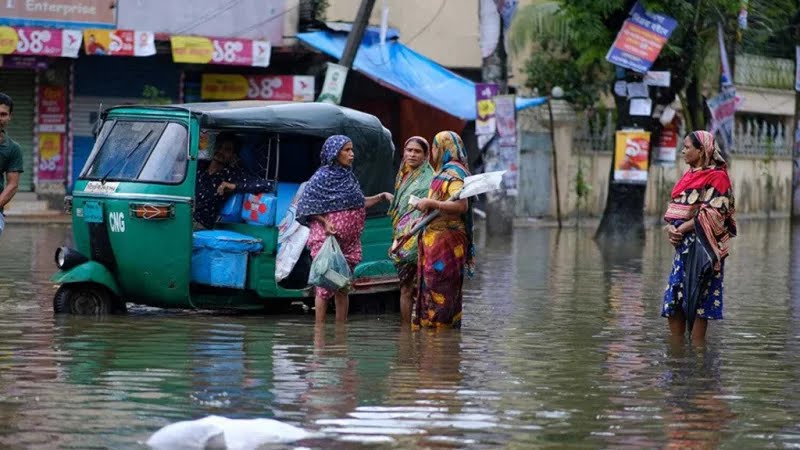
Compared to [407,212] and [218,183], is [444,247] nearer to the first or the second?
[407,212]

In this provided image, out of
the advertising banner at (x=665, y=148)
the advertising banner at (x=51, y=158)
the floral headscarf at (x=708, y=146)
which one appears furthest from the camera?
the advertising banner at (x=51, y=158)

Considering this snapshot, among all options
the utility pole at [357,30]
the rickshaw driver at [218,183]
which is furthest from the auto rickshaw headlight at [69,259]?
the utility pole at [357,30]

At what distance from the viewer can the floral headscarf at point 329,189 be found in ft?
39.7

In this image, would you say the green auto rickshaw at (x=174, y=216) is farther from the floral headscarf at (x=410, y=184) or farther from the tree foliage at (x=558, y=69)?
the tree foliage at (x=558, y=69)

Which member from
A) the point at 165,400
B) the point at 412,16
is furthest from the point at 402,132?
the point at 165,400

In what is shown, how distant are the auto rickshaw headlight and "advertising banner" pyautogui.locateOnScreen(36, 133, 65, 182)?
16904 mm

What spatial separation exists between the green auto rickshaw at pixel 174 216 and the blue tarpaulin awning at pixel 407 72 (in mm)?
16260

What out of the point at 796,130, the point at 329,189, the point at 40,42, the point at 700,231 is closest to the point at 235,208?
the point at 329,189

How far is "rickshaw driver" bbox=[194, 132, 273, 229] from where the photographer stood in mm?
12773

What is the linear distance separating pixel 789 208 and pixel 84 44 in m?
22.7

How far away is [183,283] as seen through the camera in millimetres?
12211

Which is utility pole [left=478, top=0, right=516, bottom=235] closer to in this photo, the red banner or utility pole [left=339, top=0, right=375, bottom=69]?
utility pole [left=339, top=0, right=375, bottom=69]

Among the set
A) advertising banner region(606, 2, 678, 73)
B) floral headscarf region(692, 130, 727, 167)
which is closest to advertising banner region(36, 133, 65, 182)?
advertising banner region(606, 2, 678, 73)

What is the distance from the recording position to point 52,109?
29000 millimetres
